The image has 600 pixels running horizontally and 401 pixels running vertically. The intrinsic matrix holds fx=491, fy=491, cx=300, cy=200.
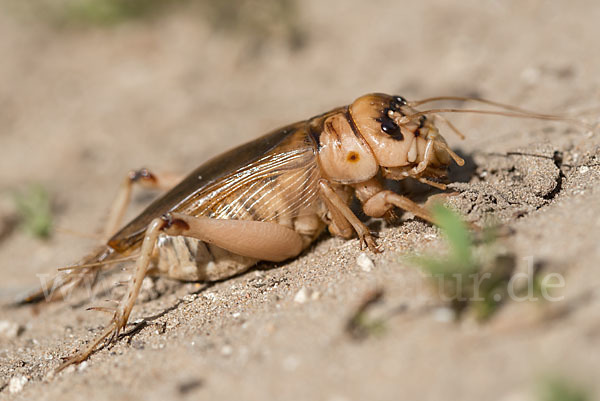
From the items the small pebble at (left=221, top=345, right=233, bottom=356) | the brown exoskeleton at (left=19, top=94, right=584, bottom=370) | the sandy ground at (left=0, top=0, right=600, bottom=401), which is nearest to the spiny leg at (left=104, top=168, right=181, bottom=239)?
the sandy ground at (left=0, top=0, right=600, bottom=401)

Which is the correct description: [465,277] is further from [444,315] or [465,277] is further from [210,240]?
[210,240]

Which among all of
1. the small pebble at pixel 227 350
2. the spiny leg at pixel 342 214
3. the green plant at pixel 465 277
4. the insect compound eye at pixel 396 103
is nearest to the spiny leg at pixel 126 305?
the small pebble at pixel 227 350

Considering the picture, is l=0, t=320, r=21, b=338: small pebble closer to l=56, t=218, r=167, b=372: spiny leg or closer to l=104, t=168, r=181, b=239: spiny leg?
l=104, t=168, r=181, b=239: spiny leg

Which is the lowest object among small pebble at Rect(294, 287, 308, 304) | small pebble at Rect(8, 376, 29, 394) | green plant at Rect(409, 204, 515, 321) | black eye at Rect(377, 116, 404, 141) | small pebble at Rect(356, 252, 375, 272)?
small pebble at Rect(8, 376, 29, 394)

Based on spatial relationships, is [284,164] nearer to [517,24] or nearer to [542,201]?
[542,201]

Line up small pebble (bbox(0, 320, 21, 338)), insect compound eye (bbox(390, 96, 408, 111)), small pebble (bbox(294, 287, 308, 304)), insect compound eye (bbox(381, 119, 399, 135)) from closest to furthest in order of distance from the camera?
small pebble (bbox(294, 287, 308, 304)), insect compound eye (bbox(381, 119, 399, 135)), insect compound eye (bbox(390, 96, 408, 111)), small pebble (bbox(0, 320, 21, 338))

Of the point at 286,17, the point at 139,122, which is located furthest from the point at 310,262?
the point at 286,17
